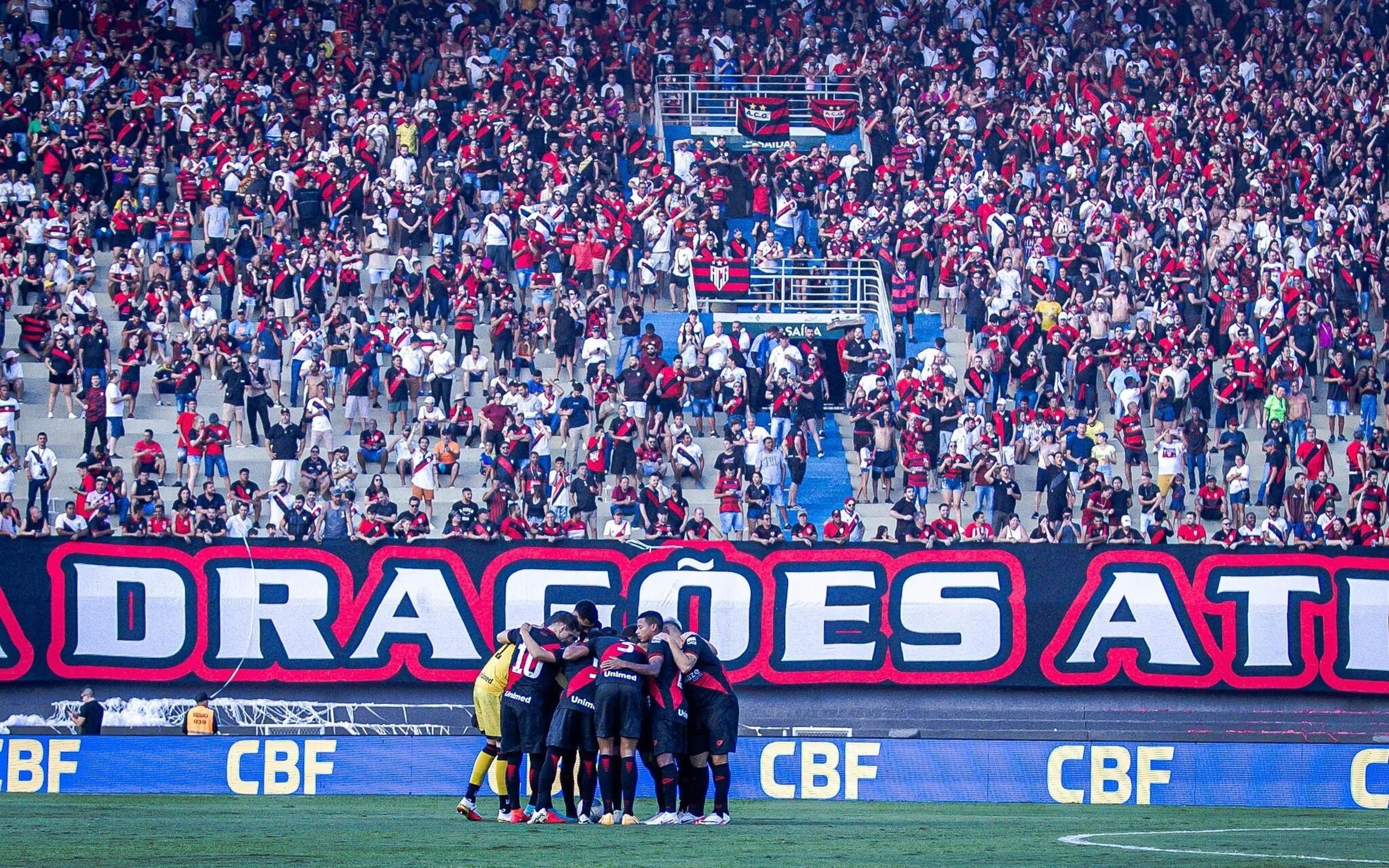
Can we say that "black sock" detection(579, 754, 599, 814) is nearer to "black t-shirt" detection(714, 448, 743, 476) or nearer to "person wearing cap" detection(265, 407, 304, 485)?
"black t-shirt" detection(714, 448, 743, 476)

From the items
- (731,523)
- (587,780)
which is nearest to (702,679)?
(587,780)

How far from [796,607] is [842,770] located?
4034mm

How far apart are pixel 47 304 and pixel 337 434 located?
532 cm

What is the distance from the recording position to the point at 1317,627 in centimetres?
2403

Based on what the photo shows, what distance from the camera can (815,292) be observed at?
112 ft

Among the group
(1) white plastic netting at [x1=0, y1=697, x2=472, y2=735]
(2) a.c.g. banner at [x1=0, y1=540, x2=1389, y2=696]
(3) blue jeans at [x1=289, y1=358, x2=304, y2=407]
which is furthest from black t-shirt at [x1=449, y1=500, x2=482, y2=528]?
(3) blue jeans at [x1=289, y1=358, x2=304, y2=407]

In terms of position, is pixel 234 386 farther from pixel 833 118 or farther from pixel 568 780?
pixel 833 118

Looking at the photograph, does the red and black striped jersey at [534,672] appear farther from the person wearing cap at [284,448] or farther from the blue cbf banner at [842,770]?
the person wearing cap at [284,448]

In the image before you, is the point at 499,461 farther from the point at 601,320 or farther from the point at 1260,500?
the point at 1260,500

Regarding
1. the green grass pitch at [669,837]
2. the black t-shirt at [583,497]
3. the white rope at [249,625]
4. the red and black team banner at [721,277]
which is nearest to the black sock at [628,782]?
the green grass pitch at [669,837]

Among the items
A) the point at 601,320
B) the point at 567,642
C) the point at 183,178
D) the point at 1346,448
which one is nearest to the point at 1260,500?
the point at 1346,448

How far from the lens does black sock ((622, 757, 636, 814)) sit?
15.1m

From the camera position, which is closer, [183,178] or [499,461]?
[499,461]

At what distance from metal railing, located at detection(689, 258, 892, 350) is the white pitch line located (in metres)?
18.0
